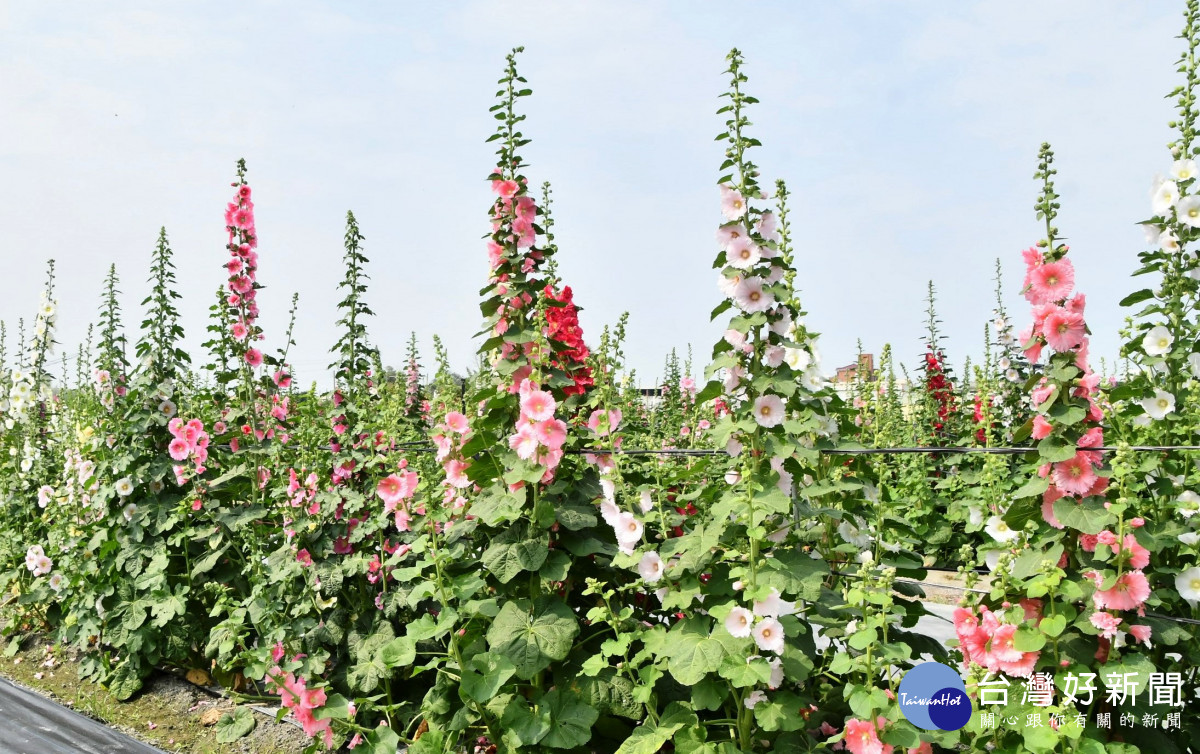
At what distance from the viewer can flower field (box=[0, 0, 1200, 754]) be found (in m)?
2.33

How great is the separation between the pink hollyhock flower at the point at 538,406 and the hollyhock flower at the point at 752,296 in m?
0.67

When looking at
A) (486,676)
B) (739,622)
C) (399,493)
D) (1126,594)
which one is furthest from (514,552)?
(1126,594)

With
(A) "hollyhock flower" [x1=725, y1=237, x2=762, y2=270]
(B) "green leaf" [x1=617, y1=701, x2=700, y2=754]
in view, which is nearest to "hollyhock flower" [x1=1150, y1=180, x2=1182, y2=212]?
(A) "hollyhock flower" [x1=725, y1=237, x2=762, y2=270]

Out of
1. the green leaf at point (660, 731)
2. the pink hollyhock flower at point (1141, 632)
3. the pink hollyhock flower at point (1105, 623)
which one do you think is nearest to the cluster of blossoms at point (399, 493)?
the green leaf at point (660, 731)

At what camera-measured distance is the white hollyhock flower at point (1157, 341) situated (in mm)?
2984

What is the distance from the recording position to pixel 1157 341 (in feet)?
9.83

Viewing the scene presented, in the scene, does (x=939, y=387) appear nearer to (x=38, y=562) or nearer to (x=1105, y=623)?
(x=1105, y=623)

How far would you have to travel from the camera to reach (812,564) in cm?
237

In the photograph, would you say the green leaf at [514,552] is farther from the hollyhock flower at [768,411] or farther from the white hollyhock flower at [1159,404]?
the white hollyhock flower at [1159,404]

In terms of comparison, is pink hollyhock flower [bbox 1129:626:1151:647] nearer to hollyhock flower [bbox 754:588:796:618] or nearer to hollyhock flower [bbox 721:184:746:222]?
hollyhock flower [bbox 754:588:796:618]

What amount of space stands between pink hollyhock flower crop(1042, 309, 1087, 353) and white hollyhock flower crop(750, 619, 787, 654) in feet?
3.68

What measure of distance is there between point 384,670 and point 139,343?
8.80 ft

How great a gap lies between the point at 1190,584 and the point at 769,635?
3.98 feet

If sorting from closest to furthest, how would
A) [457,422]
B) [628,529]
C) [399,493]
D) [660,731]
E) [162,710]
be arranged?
[660,731]
[628,529]
[457,422]
[399,493]
[162,710]
